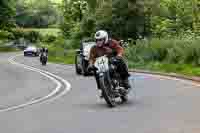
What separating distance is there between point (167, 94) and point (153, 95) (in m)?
0.37

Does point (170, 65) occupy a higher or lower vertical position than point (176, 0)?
lower

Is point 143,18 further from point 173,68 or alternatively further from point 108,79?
point 108,79

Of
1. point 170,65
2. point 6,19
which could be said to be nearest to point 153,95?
point 170,65

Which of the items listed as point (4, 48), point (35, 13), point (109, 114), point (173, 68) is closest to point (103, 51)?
point (109, 114)

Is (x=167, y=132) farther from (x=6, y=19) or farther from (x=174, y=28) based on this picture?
(x=6, y=19)

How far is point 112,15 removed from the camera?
45.2 metres

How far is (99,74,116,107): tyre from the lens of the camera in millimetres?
12562

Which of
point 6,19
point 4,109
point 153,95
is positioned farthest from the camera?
point 6,19

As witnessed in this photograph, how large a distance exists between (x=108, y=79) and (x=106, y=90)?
25cm

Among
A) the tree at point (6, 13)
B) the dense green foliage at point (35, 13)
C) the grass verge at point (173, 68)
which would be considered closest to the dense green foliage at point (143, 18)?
the grass verge at point (173, 68)

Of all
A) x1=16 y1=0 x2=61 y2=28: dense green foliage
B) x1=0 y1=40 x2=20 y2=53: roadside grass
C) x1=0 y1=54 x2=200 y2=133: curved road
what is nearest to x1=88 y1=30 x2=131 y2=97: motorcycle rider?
x1=0 y1=54 x2=200 y2=133: curved road

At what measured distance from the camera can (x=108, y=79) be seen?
12734mm

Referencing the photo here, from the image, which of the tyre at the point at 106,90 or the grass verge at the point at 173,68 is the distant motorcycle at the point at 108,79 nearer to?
the tyre at the point at 106,90

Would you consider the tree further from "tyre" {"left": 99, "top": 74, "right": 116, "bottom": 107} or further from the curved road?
"tyre" {"left": 99, "top": 74, "right": 116, "bottom": 107}
